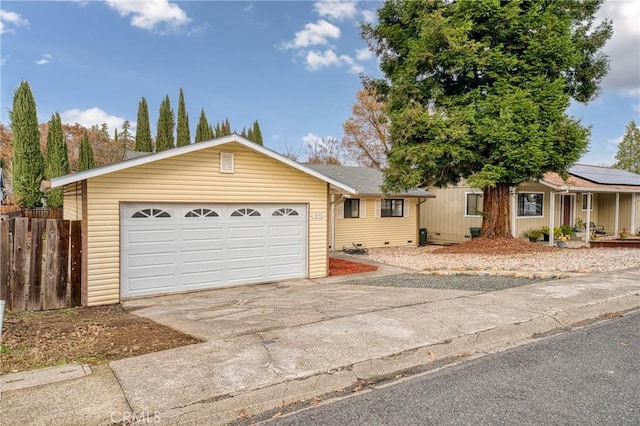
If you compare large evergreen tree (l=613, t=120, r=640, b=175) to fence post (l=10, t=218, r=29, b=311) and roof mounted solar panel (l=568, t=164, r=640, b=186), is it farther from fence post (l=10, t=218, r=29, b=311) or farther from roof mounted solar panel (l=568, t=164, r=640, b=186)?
fence post (l=10, t=218, r=29, b=311)

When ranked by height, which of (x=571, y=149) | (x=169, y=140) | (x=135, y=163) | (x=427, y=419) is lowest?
(x=427, y=419)

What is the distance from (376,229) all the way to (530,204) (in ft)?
25.2

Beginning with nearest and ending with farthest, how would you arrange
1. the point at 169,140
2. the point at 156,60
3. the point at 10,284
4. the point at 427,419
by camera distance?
the point at 427,419 < the point at 10,284 < the point at 156,60 < the point at 169,140

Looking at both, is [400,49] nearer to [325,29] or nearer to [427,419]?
[325,29]

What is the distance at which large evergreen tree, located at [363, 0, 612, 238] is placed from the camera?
44.8ft

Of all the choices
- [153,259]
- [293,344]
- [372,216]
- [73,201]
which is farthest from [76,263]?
[372,216]

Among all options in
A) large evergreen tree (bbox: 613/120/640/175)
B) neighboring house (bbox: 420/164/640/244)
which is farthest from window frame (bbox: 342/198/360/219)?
large evergreen tree (bbox: 613/120/640/175)

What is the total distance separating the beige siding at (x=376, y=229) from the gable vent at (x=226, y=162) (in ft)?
26.7

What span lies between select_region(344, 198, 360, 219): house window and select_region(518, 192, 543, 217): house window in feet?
25.7

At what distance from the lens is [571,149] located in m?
14.1

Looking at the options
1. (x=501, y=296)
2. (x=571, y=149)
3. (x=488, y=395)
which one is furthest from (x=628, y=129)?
(x=488, y=395)

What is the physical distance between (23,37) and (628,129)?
5731cm

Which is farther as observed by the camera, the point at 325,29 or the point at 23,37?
the point at 325,29

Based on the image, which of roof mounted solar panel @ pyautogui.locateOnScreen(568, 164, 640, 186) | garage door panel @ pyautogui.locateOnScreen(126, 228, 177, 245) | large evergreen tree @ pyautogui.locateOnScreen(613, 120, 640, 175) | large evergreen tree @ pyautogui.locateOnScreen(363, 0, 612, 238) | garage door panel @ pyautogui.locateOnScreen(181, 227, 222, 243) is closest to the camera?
garage door panel @ pyautogui.locateOnScreen(126, 228, 177, 245)
